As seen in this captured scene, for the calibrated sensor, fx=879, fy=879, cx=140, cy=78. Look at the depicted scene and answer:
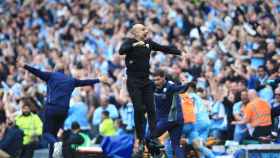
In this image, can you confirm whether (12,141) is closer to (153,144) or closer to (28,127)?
(28,127)

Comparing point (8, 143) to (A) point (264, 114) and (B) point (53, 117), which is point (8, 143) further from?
(A) point (264, 114)

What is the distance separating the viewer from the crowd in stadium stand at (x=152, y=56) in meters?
22.0

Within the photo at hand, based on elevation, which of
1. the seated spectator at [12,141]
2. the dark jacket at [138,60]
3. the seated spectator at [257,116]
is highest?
the dark jacket at [138,60]

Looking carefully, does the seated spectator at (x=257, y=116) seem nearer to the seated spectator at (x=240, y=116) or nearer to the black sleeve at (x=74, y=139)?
the seated spectator at (x=240, y=116)

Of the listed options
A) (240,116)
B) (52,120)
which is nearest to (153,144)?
(52,120)

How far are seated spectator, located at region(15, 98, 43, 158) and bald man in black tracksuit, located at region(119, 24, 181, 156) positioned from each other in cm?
526

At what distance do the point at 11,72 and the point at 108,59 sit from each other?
309cm

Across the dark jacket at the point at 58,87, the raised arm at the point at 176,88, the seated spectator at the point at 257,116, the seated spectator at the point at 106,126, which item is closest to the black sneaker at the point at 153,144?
the raised arm at the point at 176,88

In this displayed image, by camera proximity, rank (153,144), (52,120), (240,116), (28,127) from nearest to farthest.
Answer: (153,144) < (52,120) < (28,127) < (240,116)

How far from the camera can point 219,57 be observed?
2484 cm

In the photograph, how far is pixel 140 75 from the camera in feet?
50.1

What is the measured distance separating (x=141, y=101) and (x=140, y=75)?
0.45 m

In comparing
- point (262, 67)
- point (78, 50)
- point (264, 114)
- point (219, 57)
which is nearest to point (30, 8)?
point (78, 50)

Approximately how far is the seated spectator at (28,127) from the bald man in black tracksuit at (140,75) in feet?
17.3
